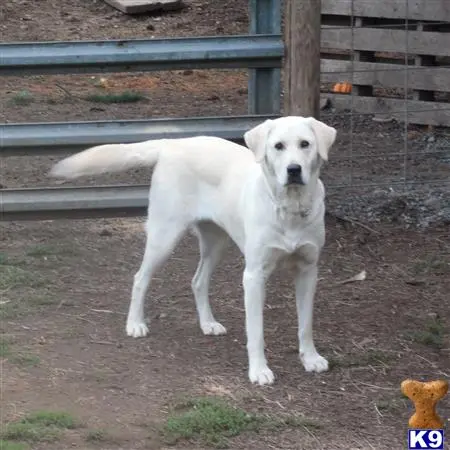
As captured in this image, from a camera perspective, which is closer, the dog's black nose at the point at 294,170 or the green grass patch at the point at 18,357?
the dog's black nose at the point at 294,170

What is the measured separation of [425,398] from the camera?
4066 mm

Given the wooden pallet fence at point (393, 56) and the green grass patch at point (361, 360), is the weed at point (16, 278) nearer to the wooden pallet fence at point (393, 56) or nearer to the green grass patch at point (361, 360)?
the green grass patch at point (361, 360)

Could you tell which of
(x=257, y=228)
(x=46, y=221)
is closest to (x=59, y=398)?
(x=257, y=228)

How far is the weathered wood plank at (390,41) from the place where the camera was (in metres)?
9.61

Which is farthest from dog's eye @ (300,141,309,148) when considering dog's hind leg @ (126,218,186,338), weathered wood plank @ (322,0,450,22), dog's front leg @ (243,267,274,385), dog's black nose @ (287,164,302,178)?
weathered wood plank @ (322,0,450,22)

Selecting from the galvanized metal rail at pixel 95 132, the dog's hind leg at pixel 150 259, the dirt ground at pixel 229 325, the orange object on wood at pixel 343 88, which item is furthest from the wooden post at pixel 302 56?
the orange object on wood at pixel 343 88

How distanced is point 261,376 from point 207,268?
905 mm

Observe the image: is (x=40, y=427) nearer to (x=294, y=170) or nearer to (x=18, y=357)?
(x=18, y=357)

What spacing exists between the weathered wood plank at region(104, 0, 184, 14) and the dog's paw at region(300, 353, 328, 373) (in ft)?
25.2

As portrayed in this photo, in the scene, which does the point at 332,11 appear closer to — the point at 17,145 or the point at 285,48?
the point at 285,48

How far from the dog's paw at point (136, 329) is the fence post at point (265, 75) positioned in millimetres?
1633

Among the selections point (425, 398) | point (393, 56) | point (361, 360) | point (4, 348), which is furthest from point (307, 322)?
point (393, 56)

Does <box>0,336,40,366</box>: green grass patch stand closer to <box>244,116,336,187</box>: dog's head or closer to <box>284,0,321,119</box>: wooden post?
<box>244,116,336,187</box>: dog's head

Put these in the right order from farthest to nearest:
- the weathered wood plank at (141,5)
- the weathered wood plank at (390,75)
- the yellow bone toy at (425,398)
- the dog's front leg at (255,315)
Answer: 1. the weathered wood plank at (141,5)
2. the weathered wood plank at (390,75)
3. the dog's front leg at (255,315)
4. the yellow bone toy at (425,398)
